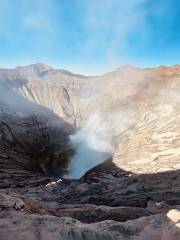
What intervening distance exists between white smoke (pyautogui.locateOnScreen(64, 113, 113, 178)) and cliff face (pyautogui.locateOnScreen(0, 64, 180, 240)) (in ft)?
1.74

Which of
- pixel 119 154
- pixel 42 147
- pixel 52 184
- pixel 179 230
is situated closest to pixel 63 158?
pixel 42 147

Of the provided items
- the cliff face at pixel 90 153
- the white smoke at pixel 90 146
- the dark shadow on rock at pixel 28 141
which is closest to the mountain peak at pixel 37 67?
the cliff face at pixel 90 153

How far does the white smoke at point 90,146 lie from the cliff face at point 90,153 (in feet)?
1.74

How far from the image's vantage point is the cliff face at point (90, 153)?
13031 millimetres

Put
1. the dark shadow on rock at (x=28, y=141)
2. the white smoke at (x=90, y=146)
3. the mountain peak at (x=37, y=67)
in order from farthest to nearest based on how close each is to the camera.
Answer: the mountain peak at (x=37, y=67)
the white smoke at (x=90, y=146)
the dark shadow on rock at (x=28, y=141)

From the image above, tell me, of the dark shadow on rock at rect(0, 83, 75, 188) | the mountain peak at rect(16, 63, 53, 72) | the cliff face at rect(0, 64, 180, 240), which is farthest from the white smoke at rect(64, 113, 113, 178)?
the mountain peak at rect(16, 63, 53, 72)

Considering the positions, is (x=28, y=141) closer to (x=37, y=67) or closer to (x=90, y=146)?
(x=90, y=146)

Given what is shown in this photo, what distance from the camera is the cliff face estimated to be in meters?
13.0

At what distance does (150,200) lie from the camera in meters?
28.0

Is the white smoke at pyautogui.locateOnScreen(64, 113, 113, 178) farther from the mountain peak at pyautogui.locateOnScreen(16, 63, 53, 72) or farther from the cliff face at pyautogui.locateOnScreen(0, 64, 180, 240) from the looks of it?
the mountain peak at pyautogui.locateOnScreen(16, 63, 53, 72)

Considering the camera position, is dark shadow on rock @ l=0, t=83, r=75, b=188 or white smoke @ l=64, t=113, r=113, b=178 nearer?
dark shadow on rock @ l=0, t=83, r=75, b=188

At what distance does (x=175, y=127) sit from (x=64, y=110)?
137 ft

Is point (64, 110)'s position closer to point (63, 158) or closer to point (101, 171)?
point (63, 158)

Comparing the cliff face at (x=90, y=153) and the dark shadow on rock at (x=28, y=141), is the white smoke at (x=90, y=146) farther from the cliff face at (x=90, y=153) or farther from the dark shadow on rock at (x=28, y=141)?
the dark shadow on rock at (x=28, y=141)
